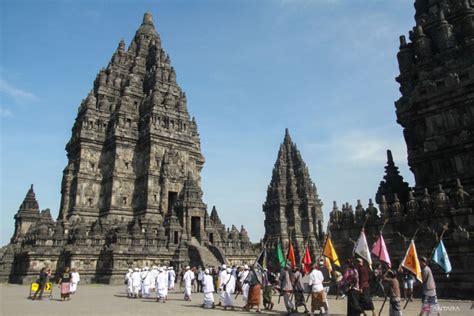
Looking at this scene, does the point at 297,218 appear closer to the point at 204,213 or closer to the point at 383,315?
the point at 204,213

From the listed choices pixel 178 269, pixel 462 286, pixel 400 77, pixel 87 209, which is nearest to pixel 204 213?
pixel 178 269

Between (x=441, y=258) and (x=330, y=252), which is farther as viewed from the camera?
(x=330, y=252)

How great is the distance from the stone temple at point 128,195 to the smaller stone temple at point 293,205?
739 inches

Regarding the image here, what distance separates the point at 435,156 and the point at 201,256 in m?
21.5

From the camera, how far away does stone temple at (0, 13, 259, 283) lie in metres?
30.9

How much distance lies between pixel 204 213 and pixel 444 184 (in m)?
25.7

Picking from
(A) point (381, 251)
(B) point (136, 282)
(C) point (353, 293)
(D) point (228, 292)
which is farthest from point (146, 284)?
(C) point (353, 293)

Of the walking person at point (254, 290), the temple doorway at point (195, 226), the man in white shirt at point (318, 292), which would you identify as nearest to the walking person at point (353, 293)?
the man in white shirt at point (318, 292)

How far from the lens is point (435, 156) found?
63.0ft

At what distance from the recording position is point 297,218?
61719 mm

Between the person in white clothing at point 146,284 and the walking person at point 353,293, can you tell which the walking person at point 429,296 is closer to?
the walking person at point 353,293

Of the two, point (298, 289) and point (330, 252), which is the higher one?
point (330, 252)

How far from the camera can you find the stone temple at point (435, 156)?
15.5 meters

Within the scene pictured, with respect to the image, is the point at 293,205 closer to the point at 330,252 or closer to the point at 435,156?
the point at 435,156
